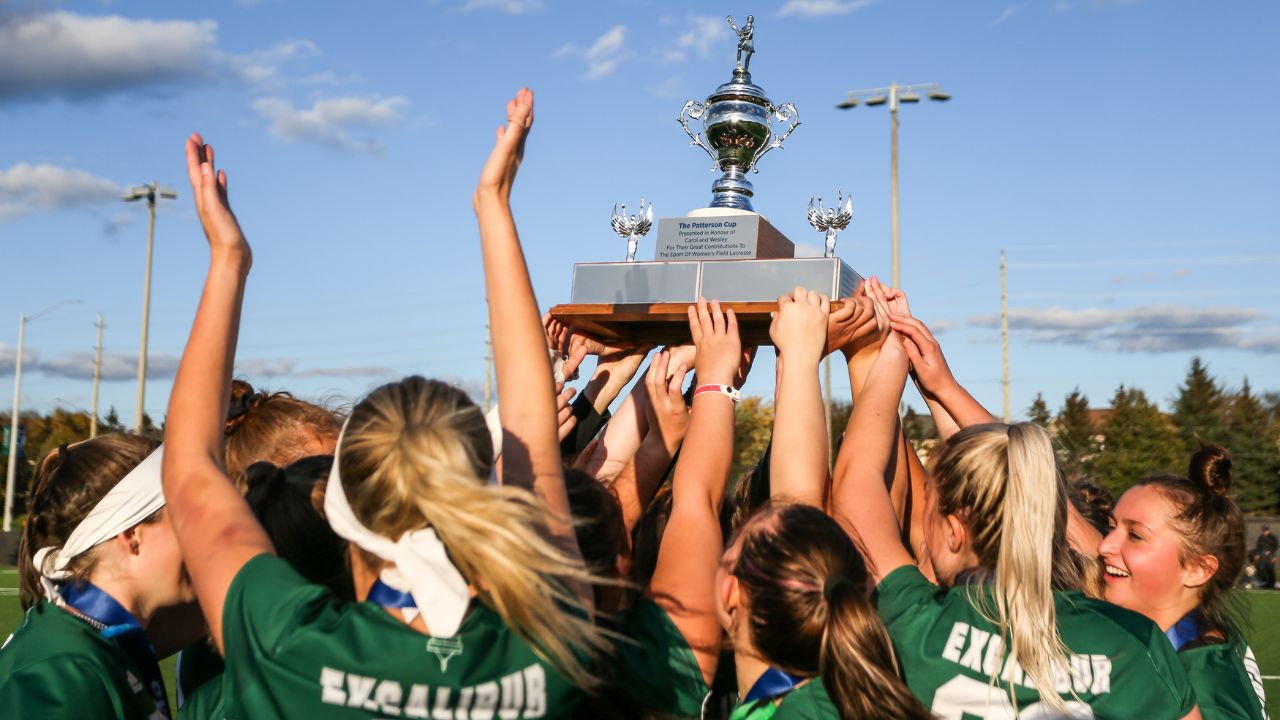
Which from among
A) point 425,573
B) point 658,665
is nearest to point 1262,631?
point 658,665

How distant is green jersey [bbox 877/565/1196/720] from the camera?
9.21ft

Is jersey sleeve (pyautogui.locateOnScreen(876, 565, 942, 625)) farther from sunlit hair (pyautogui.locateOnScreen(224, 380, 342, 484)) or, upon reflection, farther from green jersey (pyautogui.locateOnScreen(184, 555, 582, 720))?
sunlit hair (pyautogui.locateOnScreen(224, 380, 342, 484))

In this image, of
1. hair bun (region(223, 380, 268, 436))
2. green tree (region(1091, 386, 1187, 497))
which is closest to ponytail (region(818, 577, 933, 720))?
hair bun (region(223, 380, 268, 436))

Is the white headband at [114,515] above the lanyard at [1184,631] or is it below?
above

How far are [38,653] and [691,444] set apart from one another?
1.68 metres

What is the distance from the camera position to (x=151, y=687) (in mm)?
2770

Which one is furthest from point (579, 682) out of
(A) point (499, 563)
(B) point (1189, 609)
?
(B) point (1189, 609)

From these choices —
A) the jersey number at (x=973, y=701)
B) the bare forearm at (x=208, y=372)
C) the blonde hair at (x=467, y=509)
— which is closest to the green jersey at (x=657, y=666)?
the blonde hair at (x=467, y=509)

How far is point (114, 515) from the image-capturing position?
2.88 meters

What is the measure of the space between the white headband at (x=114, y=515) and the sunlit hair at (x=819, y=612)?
154 cm

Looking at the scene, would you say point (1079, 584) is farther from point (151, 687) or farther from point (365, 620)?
point (151, 687)

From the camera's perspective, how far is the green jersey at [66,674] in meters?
2.47

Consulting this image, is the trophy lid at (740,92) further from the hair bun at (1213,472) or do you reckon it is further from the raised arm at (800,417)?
the hair bun at (1213,472)

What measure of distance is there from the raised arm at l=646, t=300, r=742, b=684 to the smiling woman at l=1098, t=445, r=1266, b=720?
72.9 inches
